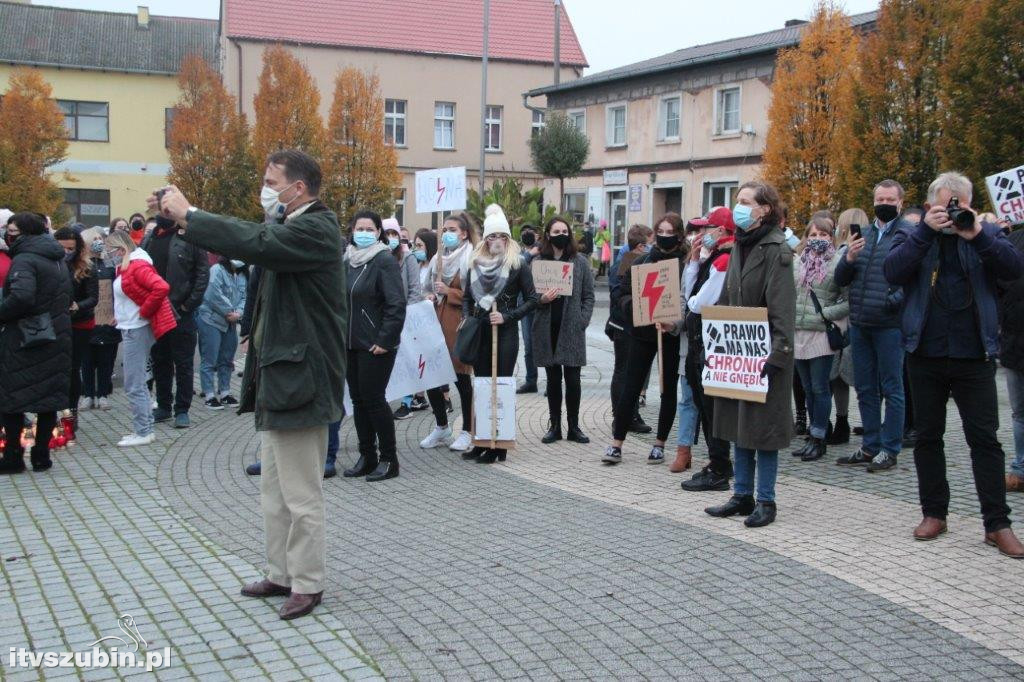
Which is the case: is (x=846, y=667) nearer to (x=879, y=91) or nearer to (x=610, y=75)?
(x=879, y=91)

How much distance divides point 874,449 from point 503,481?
3.03 metres

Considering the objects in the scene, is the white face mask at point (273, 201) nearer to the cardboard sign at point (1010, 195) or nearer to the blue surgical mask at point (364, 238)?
the blue surgical mask at point (364, 238)

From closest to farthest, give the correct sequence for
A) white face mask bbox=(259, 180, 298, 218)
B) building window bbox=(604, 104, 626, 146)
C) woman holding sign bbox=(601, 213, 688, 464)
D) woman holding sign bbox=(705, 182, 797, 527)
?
white face mask bbox=(259, 180, 298, 218), woman holding sign bbox=(705, 182, 797, 527), woman holding sign bbox=(601, 213, 688, 464), building window bbox=(604, 104, 626, 146)

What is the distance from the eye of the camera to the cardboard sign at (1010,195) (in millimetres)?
7098

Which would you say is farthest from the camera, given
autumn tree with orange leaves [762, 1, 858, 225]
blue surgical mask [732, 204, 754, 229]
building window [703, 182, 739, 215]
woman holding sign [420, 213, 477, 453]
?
building window [703, 182, 739, 215]

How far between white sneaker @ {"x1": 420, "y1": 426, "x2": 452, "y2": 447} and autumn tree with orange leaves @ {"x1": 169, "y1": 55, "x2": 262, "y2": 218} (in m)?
27.0

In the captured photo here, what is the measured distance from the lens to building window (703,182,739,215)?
32844mm

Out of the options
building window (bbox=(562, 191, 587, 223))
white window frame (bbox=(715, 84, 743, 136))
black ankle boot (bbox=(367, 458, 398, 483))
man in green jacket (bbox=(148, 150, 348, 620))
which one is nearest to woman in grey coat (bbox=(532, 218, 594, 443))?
black ankle boot (bbox=(367, 458, 398, 483))

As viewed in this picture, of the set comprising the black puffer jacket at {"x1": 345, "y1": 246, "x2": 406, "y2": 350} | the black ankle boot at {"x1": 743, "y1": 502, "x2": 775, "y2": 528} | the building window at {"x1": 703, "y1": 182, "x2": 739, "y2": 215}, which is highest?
the building window at {"x1": 703, "y1": 182, "x2": 739, "y2": 215}

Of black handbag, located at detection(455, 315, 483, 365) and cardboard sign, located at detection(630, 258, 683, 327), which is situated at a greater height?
cardboard sign, located at detection(630, 258, 683, 327)

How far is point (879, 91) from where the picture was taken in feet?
55.4

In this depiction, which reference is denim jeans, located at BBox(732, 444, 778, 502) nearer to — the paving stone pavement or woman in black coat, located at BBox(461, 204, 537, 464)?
the paving stone pavement

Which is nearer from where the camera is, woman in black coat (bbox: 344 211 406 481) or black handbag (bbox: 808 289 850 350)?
woman in black coat (bbox: 344 211 406 481)

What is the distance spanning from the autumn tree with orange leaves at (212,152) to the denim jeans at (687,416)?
95.0 ft
